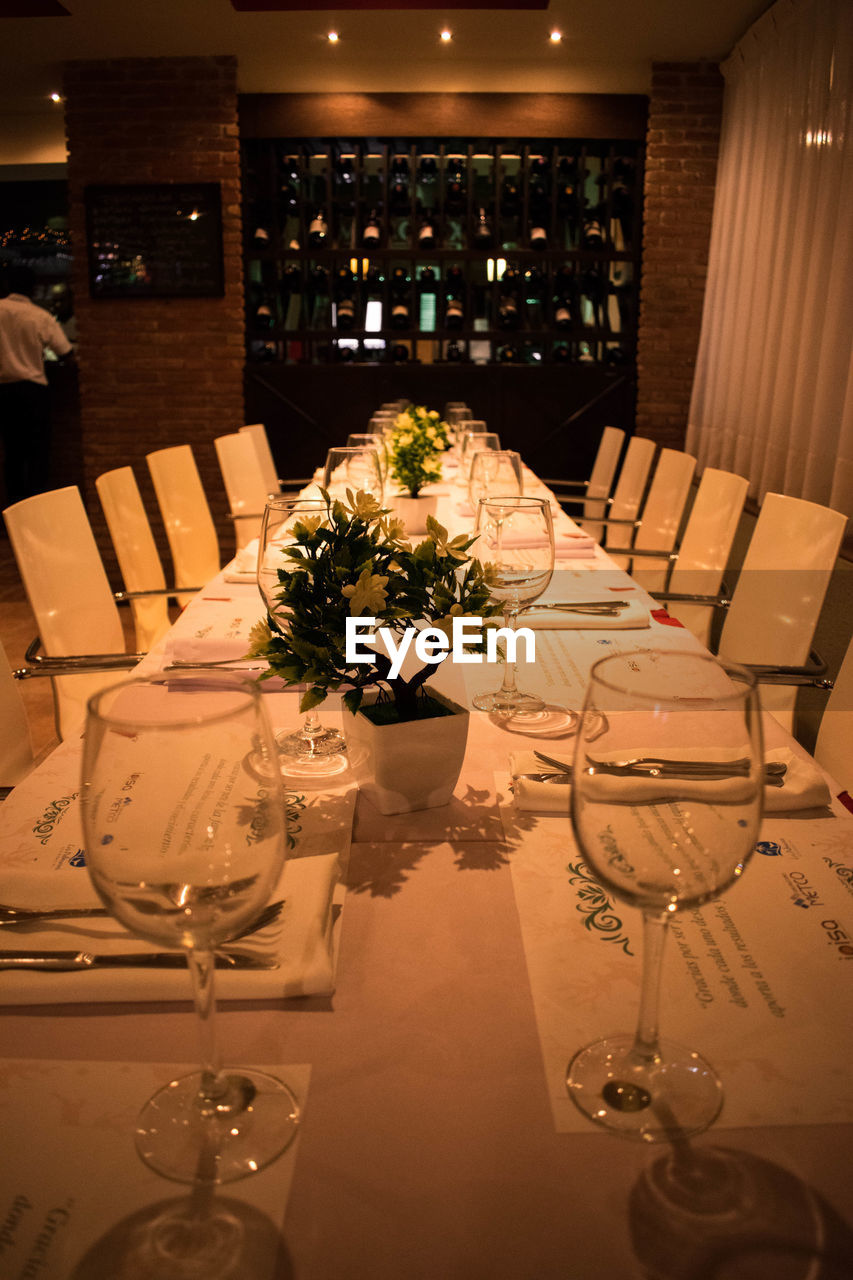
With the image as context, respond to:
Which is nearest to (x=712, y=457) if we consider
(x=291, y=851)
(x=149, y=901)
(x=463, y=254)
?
(x=463, y=254)

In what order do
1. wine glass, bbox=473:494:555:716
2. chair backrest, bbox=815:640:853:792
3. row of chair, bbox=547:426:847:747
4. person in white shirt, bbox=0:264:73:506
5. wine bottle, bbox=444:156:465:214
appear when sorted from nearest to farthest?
wine glass, bbox=473:494:555:716
chair backrest, bbox=815:640:853:792
row of chair, bbox=547:426:847:747
wine bottle, bbox=444:156:465:214
person in white shirt, bbox=0:264:73:506

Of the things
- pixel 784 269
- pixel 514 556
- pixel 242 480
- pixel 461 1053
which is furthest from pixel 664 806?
pixel 784 269

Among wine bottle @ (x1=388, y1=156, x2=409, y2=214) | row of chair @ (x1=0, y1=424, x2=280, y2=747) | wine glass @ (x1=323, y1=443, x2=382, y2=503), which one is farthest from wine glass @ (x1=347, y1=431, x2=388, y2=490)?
wine bottle @ (x1=388, y1=156, x2=409, y2=214)

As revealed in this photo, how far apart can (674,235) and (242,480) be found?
3.49 meters

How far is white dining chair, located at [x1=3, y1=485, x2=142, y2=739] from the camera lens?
223cm

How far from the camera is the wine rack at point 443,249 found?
630cm

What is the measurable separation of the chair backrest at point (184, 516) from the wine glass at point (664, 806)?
319 cm

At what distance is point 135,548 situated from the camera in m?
3.12

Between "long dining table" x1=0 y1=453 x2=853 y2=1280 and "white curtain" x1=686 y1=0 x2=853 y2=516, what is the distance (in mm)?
3381

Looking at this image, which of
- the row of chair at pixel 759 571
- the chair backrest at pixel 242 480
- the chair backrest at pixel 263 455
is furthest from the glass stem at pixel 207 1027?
the chair backrest at pixel 263 455

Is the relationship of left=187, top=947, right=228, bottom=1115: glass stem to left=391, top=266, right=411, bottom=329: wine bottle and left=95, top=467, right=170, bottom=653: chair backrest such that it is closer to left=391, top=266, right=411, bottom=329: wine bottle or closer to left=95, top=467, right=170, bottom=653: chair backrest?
left=95, top=467, right=170, bottom=653: chair backrest

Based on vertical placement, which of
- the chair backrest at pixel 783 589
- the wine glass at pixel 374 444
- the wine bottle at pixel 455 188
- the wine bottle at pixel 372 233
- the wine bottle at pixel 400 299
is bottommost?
the chair backrest at pixel 783 589

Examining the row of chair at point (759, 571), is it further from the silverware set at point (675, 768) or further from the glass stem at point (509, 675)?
the silverware set at point (675, 768)

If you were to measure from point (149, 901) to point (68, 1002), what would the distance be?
25cm
